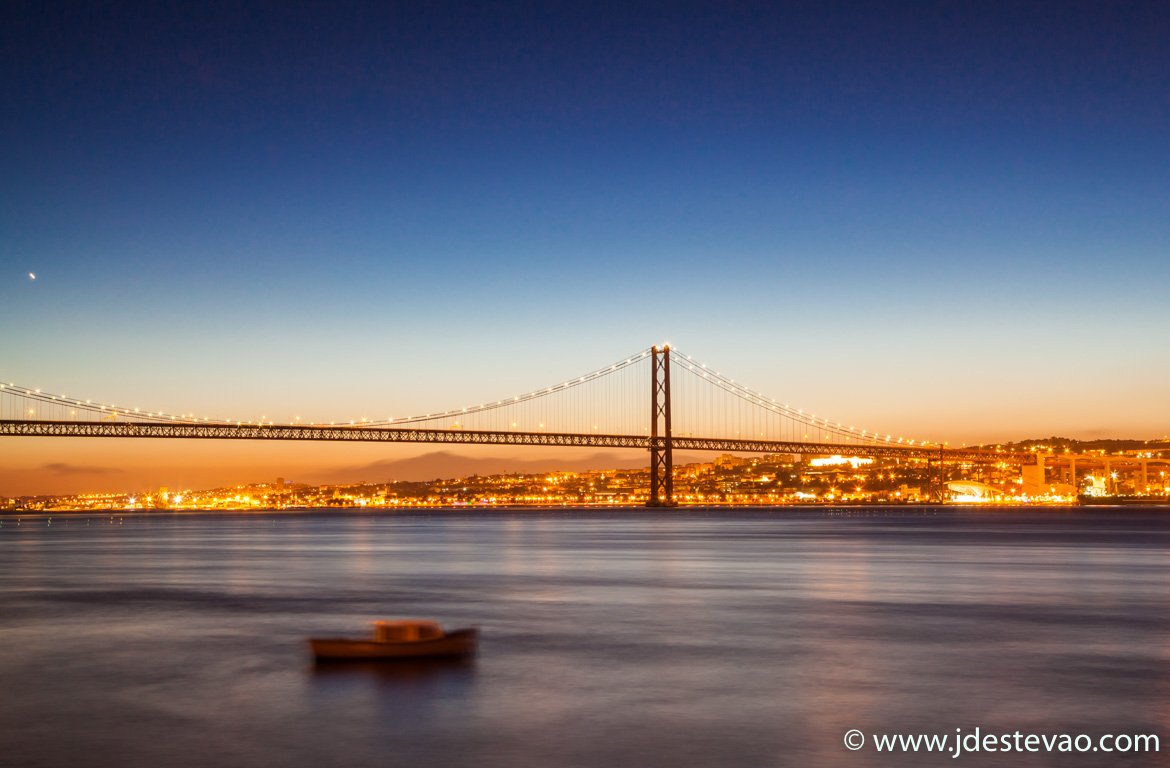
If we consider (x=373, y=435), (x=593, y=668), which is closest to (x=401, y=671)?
(x=593, y=668)

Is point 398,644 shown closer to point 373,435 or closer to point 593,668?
point 593,668

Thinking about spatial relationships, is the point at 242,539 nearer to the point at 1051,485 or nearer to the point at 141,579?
the point at 141,579

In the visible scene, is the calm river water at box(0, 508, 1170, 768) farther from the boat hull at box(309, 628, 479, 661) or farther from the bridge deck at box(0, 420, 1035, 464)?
the bridge deck at box(0, 420, 1035, 464)

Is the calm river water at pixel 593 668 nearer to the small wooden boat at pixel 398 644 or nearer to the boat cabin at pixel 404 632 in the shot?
the small wooden boat at pixel 398 644

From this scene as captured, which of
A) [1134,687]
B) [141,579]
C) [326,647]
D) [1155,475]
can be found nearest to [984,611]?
[1134,687]

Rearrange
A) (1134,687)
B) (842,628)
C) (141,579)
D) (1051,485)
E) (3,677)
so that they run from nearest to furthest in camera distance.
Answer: (1134,687) → (3,677) → (842,628) → (141,579) → (1051,485)

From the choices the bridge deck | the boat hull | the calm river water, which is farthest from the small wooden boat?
the bridge deck
